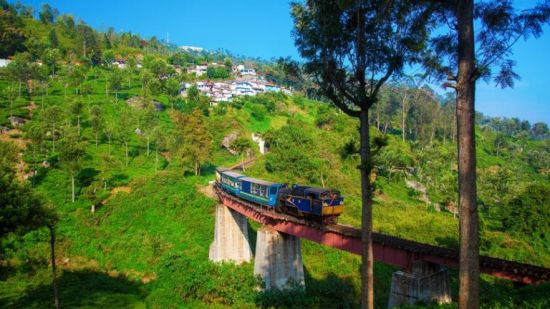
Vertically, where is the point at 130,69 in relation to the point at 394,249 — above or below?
above

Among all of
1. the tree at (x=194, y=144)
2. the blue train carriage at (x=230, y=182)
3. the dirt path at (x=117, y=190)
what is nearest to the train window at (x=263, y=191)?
the blue train carriage at (x=230, y=182)

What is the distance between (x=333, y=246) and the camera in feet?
68.5

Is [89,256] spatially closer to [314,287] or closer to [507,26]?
[314,287]

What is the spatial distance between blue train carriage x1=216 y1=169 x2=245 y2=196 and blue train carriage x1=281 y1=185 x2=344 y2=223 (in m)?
9.00

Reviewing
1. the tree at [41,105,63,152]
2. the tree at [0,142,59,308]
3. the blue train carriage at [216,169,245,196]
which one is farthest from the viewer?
the tree at [41,105,63,152]

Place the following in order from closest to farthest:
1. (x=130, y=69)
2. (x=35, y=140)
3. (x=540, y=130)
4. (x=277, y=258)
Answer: (x=277, y=258) → (x=35, y=140) → (x=130, y=69) → (x=540, y=130)

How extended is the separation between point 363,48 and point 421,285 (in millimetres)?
11532

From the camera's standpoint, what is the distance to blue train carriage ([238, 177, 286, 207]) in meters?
26.5

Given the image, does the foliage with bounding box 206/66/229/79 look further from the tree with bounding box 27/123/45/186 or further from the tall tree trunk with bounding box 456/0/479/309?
the tall tree trunk with bounding box 456/0/479/309

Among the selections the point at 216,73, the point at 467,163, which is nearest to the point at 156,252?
the point at 467,163

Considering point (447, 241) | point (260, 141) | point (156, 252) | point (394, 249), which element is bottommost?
point (156, 252)

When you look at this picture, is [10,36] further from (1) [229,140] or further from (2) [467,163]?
(2) [467,163]

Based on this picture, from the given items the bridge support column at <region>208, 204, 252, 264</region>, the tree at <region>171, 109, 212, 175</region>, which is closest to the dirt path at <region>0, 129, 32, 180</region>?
the tree at <region>171, 109, 212, 175</region>

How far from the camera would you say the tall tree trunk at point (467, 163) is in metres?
8.89
